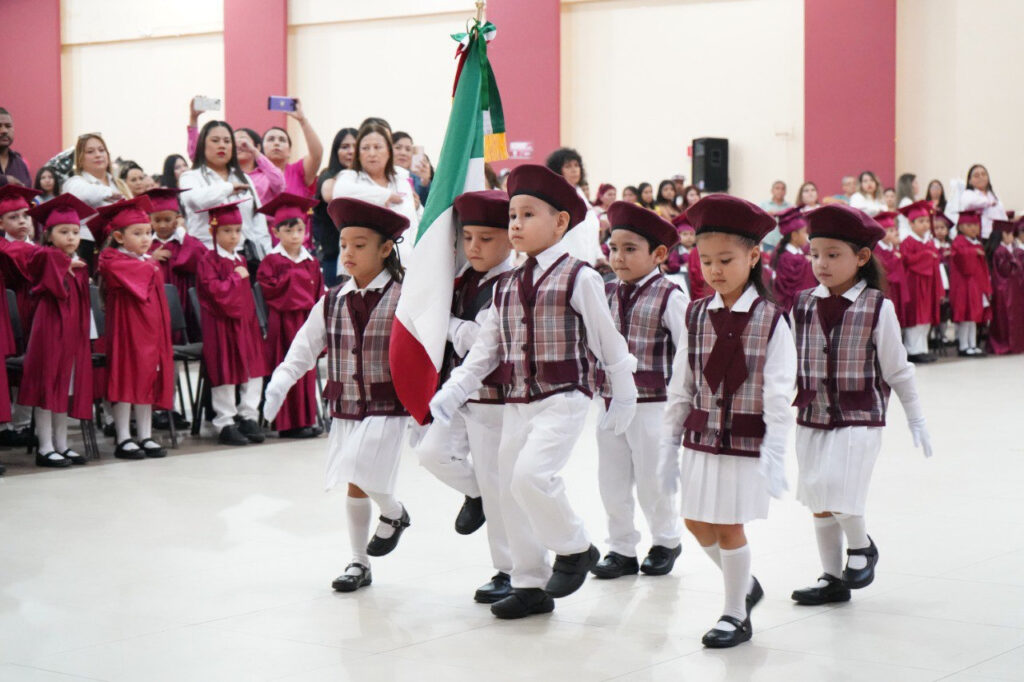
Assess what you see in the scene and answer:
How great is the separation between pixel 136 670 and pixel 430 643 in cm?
92

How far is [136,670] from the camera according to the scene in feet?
12.8

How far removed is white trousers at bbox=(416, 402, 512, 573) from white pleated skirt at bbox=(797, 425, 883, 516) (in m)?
1.11

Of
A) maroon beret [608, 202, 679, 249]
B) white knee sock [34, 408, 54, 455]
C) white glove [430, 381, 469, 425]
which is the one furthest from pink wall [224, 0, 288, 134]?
white glove [430, 381, 469, 425]

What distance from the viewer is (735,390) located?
4242 mm

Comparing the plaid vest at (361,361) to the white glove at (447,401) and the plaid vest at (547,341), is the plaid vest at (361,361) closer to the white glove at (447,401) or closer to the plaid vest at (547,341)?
the white glove at (447,401)

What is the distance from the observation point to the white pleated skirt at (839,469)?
15.2 feet

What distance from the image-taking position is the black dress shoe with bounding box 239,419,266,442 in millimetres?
9008

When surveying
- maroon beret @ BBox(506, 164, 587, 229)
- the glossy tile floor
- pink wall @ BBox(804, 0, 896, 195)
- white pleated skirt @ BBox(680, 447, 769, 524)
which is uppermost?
pink wall @ BBox(804, 0, 896, 195)

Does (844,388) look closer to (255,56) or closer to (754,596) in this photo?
(754,596)

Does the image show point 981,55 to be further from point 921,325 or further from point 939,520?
point 939,520

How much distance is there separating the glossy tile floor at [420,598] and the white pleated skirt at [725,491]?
0.42m

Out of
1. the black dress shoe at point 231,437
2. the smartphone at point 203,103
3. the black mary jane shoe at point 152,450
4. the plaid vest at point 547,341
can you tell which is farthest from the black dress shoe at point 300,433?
the plaid vest at point 547,341

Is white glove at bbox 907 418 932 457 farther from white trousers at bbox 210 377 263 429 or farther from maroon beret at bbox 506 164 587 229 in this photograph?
white trousers at bbox 210 377 263 429

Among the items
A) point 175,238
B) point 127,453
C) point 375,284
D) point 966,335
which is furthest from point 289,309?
point 966,335
